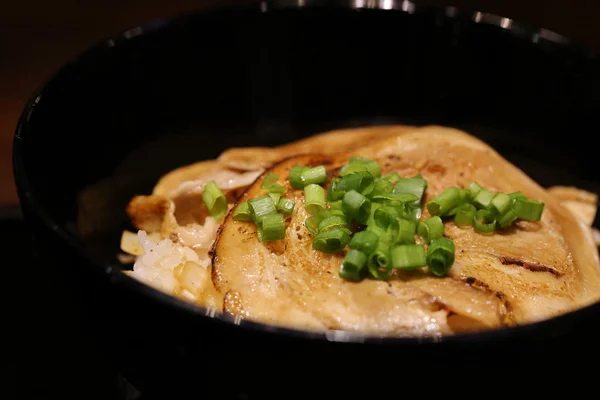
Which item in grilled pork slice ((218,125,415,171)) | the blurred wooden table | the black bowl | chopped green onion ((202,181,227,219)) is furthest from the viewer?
the blurred wooden table

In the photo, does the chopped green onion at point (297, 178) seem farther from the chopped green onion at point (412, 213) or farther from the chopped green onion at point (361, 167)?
the chopped green onion at point (412, 213)

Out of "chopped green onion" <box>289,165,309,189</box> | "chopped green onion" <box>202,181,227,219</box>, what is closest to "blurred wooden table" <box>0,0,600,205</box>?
"chopped green onion" <box>202,181,227,219</box>

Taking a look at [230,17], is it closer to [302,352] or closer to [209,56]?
[209,56]

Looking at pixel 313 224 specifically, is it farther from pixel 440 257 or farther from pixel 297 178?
pixel 440 257

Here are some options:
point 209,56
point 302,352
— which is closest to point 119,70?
point 209,56

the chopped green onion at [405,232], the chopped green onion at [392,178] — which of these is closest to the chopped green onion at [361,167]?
the chopped green onion at [392,178]

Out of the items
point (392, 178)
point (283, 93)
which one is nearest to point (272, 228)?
point (392, 178)

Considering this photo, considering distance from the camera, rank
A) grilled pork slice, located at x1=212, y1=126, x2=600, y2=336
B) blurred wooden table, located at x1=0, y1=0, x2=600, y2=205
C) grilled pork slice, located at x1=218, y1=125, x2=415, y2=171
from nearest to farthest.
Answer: grilled pork slice, located at x1=212, y1=126, x2=600, y2=336, grilled pork slice, located at x1=218, y1=125, x2=415, y2=171, blurred wooden table, located at x1=0, y1=0, x2=600, y2=205

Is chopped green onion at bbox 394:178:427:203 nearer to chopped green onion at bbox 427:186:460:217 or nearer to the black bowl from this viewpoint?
chopped green onion at bbox 427:186:460:217
